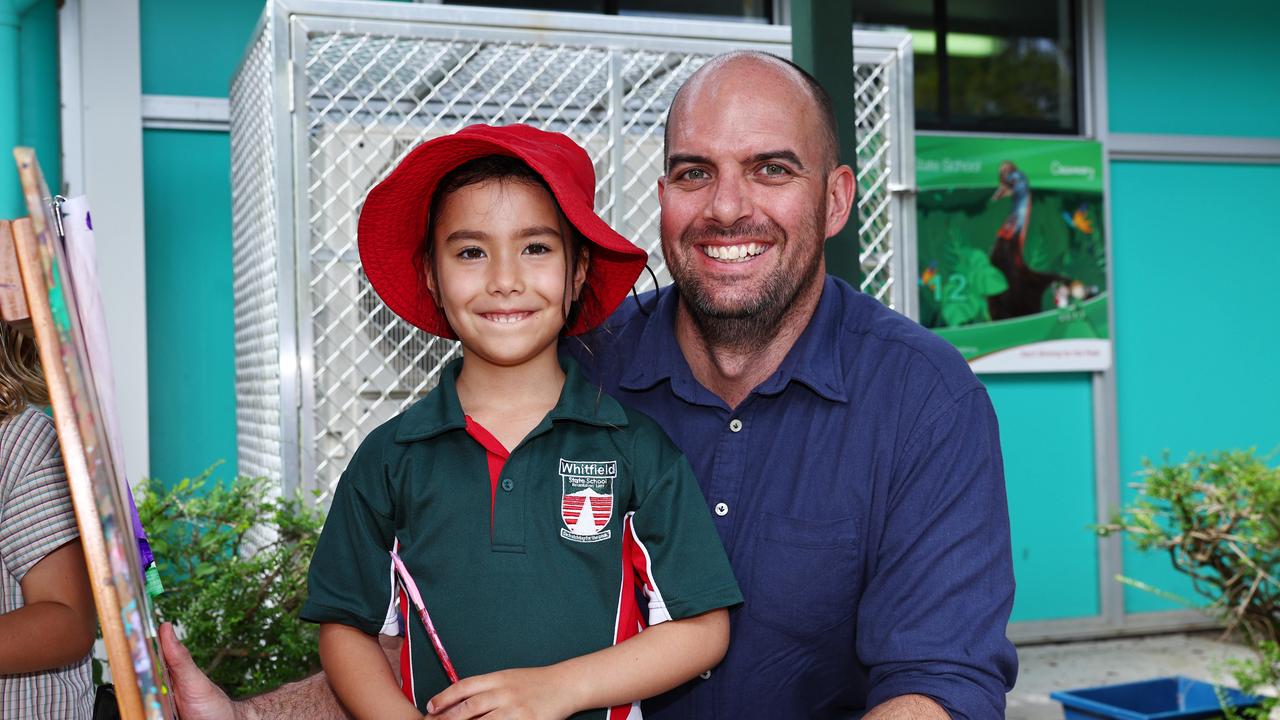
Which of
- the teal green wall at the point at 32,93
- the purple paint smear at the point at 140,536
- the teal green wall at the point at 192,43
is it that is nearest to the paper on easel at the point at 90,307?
the purple paint smear at the point at 140,536

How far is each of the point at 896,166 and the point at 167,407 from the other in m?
3.26

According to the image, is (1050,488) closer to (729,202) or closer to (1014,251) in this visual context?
(1014,251)

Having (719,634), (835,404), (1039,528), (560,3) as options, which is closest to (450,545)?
(719,634)

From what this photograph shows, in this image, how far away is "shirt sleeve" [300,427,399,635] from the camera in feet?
6.08

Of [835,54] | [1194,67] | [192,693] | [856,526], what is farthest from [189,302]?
[1194,67]

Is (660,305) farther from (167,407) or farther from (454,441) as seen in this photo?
(167,407)

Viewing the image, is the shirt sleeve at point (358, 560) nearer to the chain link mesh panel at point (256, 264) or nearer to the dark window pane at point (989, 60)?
the chain link mesh panel at point (256, 264)

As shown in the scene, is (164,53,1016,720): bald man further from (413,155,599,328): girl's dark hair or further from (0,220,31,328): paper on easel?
(0,220,31,328): paper on easel

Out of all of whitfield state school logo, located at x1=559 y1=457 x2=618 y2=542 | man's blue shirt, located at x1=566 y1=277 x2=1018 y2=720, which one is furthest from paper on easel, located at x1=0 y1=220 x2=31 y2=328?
man's blue shirt, located at x1=566 y1=277 x2=1018 y2=720

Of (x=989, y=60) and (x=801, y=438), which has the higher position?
(x=989, y=60)

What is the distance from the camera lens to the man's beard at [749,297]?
91.6 inches

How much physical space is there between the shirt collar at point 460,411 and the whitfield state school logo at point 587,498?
7 centimetres

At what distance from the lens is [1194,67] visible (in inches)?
289

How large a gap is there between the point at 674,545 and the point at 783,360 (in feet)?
1.87
